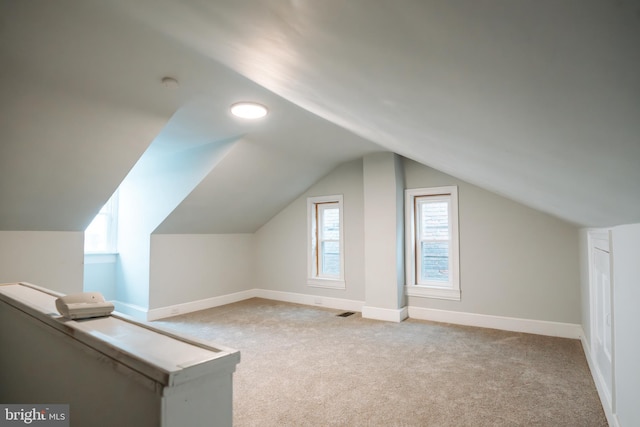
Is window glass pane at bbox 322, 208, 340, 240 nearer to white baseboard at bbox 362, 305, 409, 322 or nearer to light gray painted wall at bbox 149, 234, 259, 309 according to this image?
white baseboard at bbox 362, 305, 409, 322

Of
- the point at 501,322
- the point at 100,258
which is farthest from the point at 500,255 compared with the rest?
the point at 100,258

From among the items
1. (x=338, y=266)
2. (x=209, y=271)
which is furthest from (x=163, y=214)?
(x=338, y=266)

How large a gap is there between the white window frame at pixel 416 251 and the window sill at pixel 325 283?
3.76ft

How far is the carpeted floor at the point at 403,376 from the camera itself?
2430 millimetres

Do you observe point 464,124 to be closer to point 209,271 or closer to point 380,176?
point 380,176

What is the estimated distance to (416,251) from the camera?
17.0 feet

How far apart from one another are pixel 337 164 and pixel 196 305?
10.9 ft

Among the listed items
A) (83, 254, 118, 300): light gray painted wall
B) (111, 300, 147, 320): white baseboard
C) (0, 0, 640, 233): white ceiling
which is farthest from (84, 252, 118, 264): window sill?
(0, 0, 640, 233): white ceiling

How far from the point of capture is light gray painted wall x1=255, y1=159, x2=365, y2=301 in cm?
568

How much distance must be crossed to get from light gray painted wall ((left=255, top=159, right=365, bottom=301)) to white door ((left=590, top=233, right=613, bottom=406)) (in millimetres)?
3120

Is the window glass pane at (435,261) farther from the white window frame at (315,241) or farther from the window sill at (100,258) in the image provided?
the window sill at (100,258)

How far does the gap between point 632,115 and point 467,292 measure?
4.55 meters

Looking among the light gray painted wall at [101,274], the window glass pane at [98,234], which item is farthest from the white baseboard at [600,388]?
the window glass pane at [98,234]

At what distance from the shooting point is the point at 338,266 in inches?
237
